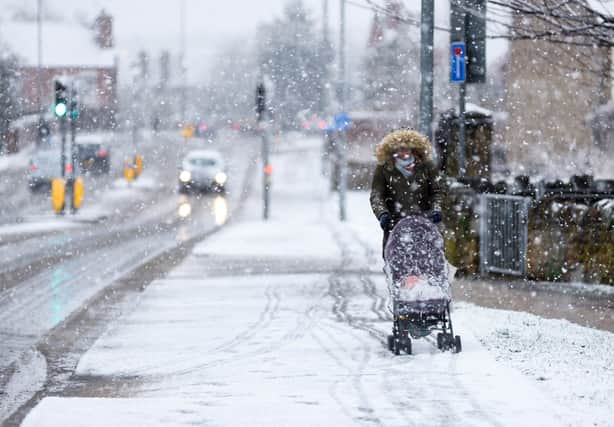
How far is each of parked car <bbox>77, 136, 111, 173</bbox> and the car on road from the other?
11.2 meters

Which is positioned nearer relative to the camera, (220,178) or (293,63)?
(220,178)

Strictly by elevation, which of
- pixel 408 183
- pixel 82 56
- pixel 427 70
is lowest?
pixel 408 183

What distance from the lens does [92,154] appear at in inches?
2142

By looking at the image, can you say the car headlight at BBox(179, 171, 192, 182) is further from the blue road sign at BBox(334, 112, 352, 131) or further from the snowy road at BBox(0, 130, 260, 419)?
the blue road sign at BBox(334, 112, 352, 131)

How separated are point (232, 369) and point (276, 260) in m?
9.57

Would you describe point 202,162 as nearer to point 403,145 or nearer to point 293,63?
point 403,145

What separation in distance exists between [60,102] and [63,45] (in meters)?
61.9

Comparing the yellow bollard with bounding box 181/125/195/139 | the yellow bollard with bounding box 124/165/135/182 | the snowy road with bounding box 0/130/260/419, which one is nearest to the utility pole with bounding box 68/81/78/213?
the snowy road with bounding box 0/130/260/419

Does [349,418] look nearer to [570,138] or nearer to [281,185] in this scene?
[570,138]

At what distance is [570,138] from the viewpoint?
3819 cm

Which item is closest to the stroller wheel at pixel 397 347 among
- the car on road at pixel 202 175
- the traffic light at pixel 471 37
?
the traffic light at pixel 471 37

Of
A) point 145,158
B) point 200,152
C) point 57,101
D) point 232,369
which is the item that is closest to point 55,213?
point 57,101

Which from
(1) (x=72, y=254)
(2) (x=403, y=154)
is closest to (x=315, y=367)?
(2) (x=403, y=154)

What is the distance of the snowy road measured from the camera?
991 centimetres
